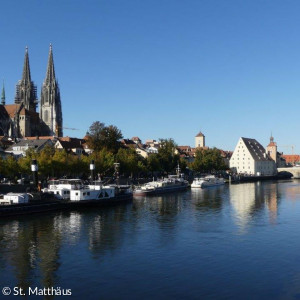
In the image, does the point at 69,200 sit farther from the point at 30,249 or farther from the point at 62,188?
the point at 30,249

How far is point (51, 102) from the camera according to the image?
19112 centimetres

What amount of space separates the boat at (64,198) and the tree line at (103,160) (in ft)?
40.3

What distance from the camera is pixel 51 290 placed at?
2441 cm

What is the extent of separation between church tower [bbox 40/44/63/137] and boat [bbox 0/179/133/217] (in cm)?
12152

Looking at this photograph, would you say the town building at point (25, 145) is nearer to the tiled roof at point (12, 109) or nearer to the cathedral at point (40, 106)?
the cathedral at point (40, 106)

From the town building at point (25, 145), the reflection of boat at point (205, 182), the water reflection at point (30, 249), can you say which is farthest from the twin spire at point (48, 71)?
the water reflection at point (30, 249)

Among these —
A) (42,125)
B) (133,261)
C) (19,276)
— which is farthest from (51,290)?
(42,125)

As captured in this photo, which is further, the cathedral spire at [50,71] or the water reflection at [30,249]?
the cathedral spire at [50,71]

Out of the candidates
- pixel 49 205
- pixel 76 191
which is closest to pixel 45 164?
pixel 76 191

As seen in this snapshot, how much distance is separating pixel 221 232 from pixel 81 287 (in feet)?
64.5

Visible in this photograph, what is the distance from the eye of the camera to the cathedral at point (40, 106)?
161625mm

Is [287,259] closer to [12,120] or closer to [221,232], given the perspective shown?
[221,232]

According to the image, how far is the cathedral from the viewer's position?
530 feet

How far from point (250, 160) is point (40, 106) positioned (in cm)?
9637
